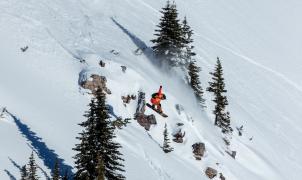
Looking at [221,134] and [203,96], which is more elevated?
[203,96]

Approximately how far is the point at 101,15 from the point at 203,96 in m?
11.0

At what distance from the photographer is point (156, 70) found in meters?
43.8

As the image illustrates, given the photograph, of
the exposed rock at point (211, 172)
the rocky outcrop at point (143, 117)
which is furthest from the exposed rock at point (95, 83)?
the exposed rock at point (211, 172)

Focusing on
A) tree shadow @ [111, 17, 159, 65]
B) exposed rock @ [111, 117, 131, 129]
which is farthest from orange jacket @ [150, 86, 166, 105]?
tree shadow @ [111, 17, 159, 65]

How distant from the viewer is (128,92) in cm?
3556

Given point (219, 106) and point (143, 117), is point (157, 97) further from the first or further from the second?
point (219, 106)

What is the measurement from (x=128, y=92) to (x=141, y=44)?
11.8 meters

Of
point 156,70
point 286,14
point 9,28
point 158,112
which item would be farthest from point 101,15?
point 286,14

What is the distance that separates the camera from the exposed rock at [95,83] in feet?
111

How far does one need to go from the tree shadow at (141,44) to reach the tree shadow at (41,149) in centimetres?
1896

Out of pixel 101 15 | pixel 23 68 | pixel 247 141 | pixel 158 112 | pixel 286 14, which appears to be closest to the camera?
pixel 23 68

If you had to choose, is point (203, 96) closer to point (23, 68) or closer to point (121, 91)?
point (121, 91)

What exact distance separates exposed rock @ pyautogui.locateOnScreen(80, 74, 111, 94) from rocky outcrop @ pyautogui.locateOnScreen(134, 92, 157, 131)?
203cm

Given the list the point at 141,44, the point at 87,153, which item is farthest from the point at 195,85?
the point at 87,153
